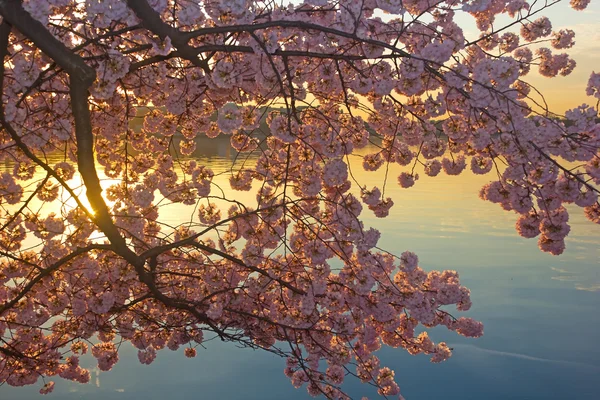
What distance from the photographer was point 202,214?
688 centimetres

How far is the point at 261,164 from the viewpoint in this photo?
6.69 m

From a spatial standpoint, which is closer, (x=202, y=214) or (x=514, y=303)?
(x=202, y=214)

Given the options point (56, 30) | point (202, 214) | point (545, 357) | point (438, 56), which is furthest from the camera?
point (545, 357)

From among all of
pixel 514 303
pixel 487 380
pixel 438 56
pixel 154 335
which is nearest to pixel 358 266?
pixel 438 56

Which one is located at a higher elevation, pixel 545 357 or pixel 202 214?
pixel 202 214

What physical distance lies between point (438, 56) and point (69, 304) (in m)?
4.93

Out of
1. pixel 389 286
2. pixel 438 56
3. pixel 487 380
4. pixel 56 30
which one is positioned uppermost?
pixel 56 30

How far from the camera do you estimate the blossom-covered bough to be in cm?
517

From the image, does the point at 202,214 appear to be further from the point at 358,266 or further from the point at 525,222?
the point at 525,222

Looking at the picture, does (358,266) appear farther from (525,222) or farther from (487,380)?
(487,380)

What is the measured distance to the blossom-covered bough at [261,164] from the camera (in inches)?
203

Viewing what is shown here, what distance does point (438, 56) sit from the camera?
5.03 m

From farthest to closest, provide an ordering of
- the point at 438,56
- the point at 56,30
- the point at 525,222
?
the point at 525,222
the point at 56,30
the point at 438,56

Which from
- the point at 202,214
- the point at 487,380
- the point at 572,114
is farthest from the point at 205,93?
the point at 487,380
